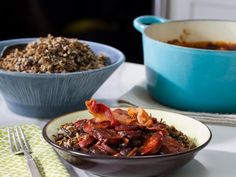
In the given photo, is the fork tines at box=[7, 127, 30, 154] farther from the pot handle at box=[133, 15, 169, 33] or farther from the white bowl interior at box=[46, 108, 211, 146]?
the pot handle at box=[133, 15, 169, 33]

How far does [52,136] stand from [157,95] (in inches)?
13.0

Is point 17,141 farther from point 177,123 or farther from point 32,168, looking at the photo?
point 177,123

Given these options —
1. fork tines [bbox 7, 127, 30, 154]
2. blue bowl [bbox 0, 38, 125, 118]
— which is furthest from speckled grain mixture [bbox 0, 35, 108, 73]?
fork tines [bbox 7, 127, 30, 154]

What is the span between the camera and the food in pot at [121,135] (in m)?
0.78

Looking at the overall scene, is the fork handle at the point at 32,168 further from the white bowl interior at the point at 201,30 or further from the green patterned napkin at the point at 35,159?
the white bowl interior at the point at 201,30

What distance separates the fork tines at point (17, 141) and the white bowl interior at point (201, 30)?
0.43 meters

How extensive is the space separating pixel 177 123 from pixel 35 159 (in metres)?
0.24

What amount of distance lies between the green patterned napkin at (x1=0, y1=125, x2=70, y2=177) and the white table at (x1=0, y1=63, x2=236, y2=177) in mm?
51

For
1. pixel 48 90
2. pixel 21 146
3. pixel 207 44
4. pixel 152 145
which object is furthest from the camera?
pixel 207 44

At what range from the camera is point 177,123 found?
92 centimetres

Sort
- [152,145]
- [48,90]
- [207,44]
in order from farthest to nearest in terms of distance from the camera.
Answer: [207,44], [48,90], [152,145]

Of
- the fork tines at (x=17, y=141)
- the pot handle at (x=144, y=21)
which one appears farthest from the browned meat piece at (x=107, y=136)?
the pot handle at (x=144, y=21)

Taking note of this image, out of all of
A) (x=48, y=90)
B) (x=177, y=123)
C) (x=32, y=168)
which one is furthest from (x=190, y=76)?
(x=32, y=168)

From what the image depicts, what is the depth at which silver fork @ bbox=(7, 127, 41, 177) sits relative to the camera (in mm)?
789
